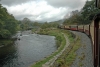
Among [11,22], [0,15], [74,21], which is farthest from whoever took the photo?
[74,21]

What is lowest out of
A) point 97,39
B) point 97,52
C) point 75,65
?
point 75,65

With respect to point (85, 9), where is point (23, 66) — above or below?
below

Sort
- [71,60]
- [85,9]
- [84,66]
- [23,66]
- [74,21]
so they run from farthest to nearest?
1. [74,21]
2. [85,9]
3. [23,66]
4. [71,60]
5. [84,66]

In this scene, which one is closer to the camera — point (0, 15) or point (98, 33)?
point (98, 33)

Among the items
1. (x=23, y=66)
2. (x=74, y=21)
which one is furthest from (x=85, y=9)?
(x=23, y=66)

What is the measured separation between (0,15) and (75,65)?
2843 centimetres

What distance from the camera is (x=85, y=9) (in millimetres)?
52094

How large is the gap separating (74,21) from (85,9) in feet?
42.7

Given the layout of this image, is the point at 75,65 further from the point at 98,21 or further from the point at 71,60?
the point at 98,21

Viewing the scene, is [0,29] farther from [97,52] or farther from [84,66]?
[97,52]

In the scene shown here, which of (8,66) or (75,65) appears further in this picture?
(8,66)

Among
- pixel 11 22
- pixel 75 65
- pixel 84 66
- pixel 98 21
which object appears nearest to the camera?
pixel 98 21

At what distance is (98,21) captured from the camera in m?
7.24

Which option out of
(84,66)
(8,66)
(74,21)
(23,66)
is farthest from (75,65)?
(74,21)
